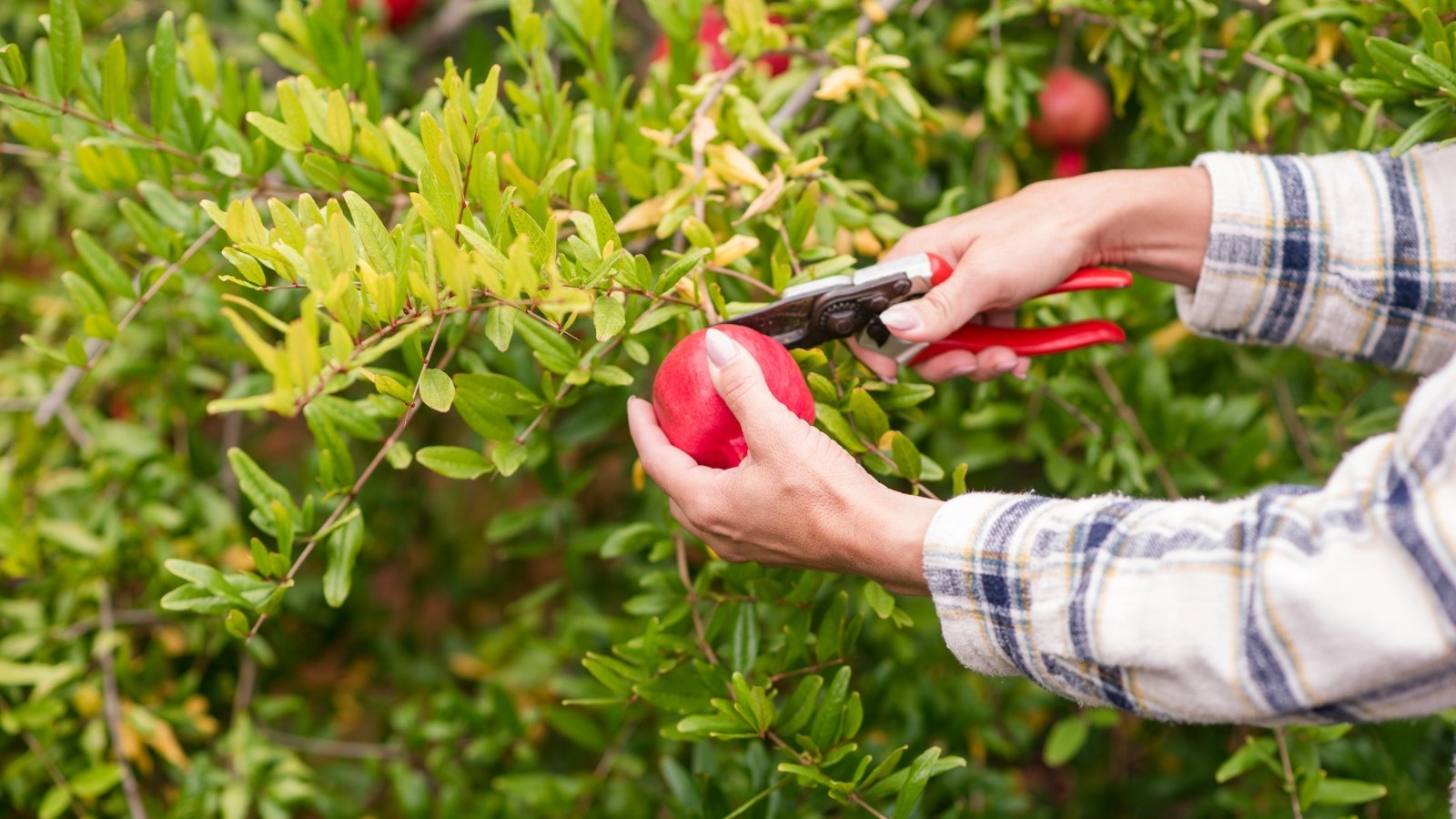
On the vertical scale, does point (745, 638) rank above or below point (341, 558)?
below

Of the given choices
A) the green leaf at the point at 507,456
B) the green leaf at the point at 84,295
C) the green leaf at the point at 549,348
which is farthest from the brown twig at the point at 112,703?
the green leaf at the point at 549,348

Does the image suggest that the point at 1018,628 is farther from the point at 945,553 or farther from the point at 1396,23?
the point at 1396,23

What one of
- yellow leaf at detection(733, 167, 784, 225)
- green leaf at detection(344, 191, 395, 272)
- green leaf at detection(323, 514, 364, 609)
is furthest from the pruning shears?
green leaf at detection(323, 514, 364, 609)

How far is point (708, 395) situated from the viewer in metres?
1.08

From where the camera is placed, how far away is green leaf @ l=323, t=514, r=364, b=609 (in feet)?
3.92

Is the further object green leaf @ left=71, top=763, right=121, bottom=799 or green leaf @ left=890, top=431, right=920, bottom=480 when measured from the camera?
green leaf @ left=71, top=763, right=121, bottom=799

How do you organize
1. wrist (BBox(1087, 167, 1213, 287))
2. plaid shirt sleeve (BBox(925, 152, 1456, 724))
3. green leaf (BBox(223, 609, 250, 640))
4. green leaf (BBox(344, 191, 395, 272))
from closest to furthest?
1. plaid shirt sleeve (BBox(925, 152, 1456, 724))
2. green leaf (BBox(344, 191, 395, 272))
3. green leaf (BBox(223, 609, 250, 640))
4. wrist (BBox(1087, 167, 1213, 287))

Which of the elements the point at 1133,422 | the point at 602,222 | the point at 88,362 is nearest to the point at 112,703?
the point at 88,362

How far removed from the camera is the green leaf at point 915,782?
1.08 m

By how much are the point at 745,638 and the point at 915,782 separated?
27 cm

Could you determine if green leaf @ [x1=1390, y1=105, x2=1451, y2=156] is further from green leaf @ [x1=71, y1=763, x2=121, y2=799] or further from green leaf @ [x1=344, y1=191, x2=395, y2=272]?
green leaf @ [x1=71, y1=763, x2=121, y2=799]

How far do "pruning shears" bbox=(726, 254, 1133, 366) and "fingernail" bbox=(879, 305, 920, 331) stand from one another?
0.12ft

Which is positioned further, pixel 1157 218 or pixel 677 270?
pixel 1157 218

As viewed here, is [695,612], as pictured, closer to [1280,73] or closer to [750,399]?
[750,399]
